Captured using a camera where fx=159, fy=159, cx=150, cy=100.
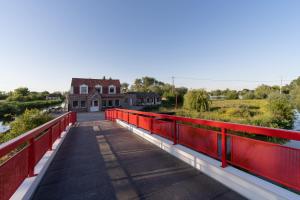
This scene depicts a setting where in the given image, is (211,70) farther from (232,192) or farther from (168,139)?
(232,192)

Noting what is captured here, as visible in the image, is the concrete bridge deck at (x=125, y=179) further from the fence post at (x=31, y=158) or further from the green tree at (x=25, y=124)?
the green tree at (x=25, y=124)

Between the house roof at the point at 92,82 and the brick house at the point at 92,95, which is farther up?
the house roof at the point at 92,82

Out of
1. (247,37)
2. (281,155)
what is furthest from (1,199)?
(247,37)

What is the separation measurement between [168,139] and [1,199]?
13.4 feet

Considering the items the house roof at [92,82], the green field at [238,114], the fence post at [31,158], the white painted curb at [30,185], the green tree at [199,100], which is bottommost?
the green field at [238,114]

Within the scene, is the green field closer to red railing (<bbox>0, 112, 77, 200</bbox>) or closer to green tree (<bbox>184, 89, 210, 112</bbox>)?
green tree (<bbox>184, 89, 210, 112</bbox>)

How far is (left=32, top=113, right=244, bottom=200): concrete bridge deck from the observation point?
260 centimetres

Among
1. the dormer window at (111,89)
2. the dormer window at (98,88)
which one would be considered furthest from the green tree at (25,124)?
the dormer window at (111,89)

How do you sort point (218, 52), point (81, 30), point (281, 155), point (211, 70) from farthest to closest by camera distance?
point (211, 70), point (218, 52), point (81, 30), point (281, 155)

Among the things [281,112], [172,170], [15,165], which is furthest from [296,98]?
[15,165]

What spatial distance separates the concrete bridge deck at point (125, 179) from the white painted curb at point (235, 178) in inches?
4.8

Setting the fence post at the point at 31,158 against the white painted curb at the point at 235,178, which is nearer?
the white painted curb at the point at 235,178

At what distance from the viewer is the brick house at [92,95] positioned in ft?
95.6

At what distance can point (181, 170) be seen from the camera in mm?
3512
